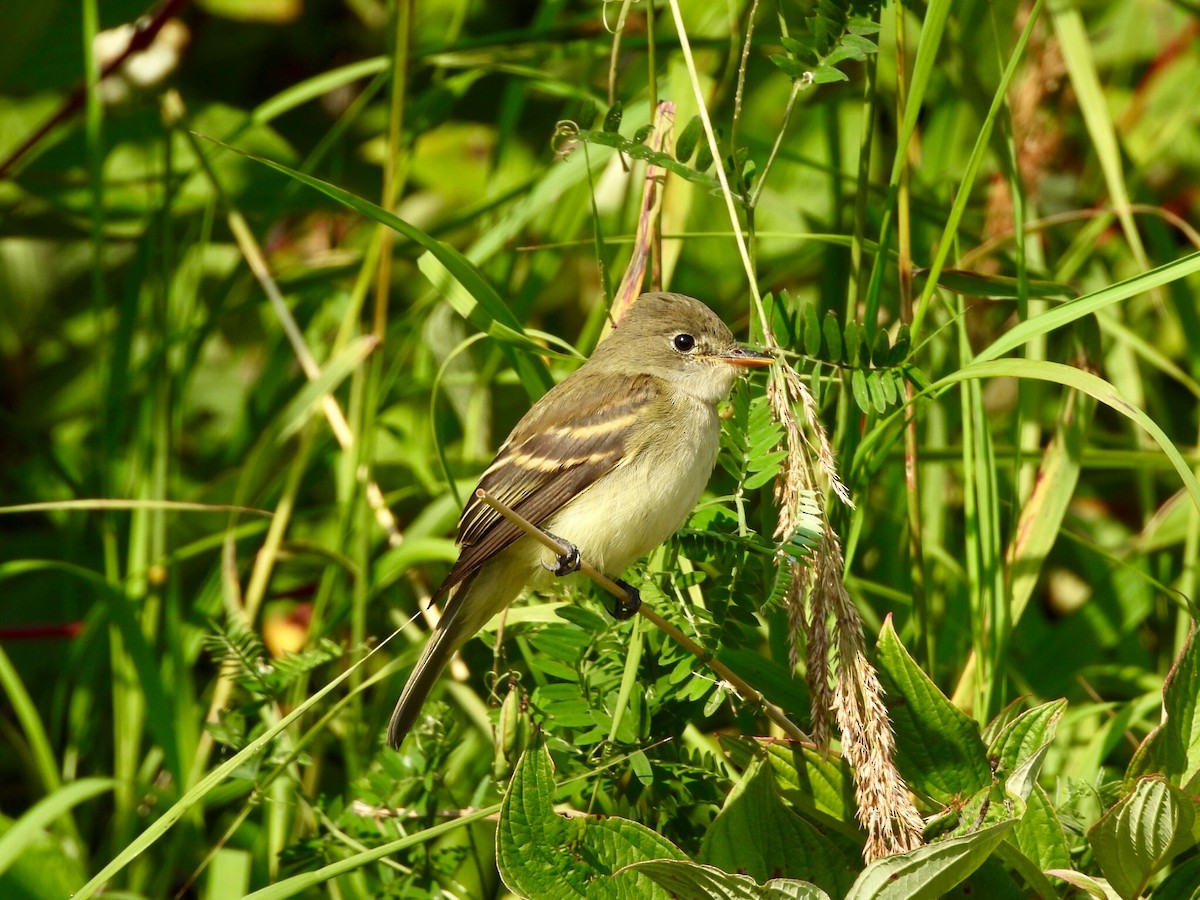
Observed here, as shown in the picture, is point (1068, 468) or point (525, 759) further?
point (1068, 468)

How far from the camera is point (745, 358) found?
292 cm

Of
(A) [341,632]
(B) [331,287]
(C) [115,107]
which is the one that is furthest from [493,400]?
(C) [115,107]

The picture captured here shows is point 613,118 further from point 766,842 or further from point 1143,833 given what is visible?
point 1143,833

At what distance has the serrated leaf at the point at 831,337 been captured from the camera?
7.70 feet

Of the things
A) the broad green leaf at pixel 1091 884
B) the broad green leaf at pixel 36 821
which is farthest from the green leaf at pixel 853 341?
the broad green leaf at pixel 36 821

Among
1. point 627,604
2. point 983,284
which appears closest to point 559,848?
point 627,604

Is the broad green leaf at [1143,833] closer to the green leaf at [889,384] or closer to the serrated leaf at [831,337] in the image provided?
the green leaf at [889,384]

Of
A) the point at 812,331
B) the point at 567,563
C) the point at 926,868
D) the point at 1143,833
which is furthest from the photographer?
the point at 567,563

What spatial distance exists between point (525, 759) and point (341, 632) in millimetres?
1695

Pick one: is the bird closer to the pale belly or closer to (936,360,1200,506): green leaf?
the pale belly

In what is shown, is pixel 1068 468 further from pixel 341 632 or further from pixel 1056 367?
pixel 341 632

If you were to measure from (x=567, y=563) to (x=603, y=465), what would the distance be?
36 cm

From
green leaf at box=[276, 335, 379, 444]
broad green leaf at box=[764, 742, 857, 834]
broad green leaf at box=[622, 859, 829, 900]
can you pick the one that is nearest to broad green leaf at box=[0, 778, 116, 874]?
green leaf at box=[276, 335, 379, 444]

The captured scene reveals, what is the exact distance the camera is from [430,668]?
288 cm
